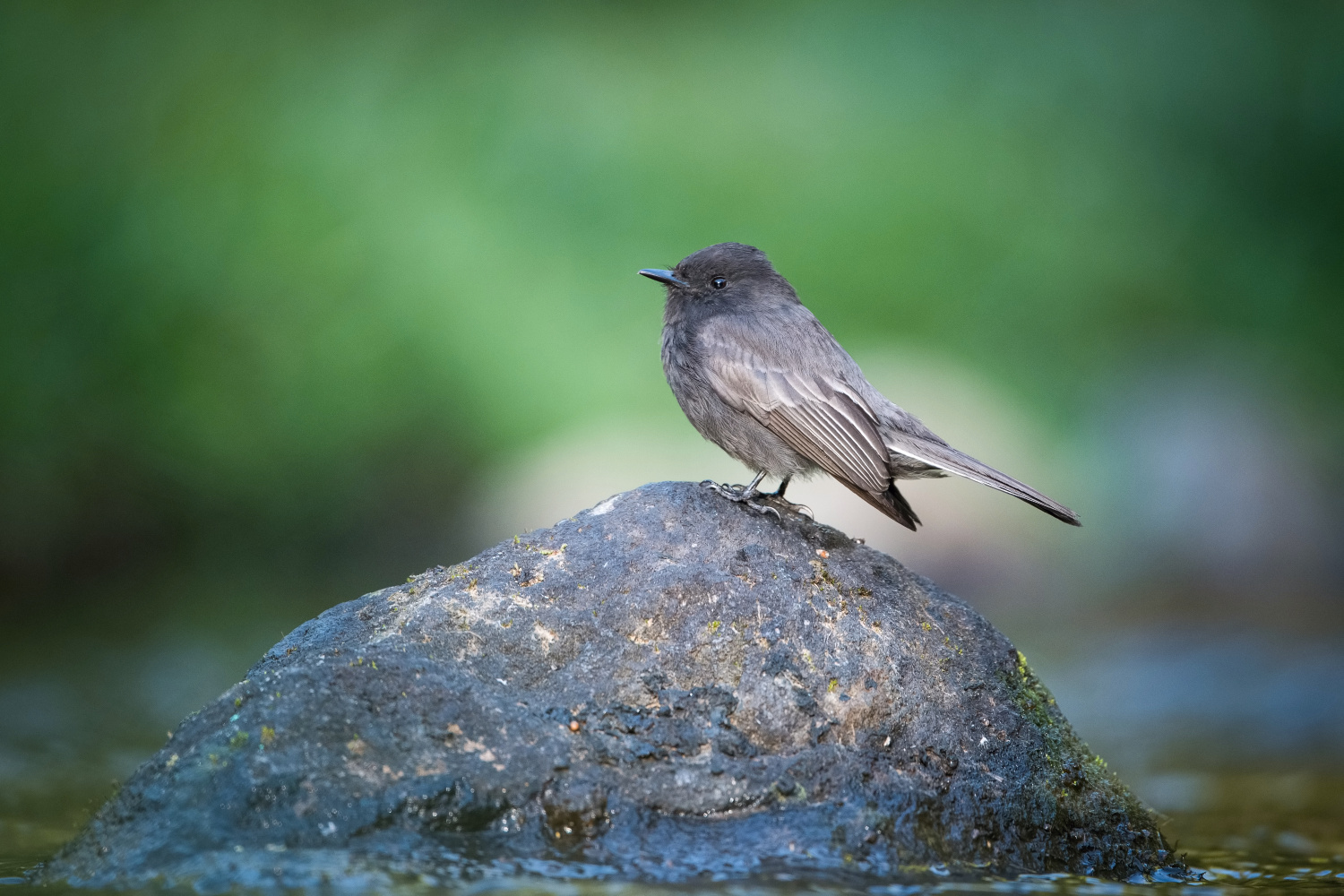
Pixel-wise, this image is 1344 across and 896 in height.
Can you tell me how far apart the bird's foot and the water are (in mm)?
1596

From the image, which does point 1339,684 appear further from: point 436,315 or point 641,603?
point 436,315

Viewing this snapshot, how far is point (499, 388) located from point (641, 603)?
10366mm

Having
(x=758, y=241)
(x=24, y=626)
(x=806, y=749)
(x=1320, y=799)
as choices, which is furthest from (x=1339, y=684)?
(x=24, y=626)

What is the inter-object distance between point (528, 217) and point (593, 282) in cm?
132

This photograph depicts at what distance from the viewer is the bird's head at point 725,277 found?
6.07 meters

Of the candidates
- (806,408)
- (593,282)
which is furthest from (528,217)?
(806,408)

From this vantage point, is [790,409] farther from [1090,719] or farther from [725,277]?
[1090,719]

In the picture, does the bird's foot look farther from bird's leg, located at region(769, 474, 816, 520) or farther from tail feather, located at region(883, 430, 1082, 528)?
tail feather, located at region(883, 430, 1082, 528)

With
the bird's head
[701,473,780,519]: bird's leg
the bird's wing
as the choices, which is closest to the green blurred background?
the bird's head

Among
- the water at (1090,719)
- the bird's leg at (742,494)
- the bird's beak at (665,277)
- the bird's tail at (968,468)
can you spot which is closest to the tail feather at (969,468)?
the bird's tail at (968,468)

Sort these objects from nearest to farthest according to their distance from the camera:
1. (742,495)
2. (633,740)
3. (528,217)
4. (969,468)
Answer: (633,740) → (742,495) → (969,468) → (528,217)

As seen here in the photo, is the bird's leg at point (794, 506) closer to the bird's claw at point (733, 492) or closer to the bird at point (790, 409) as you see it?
the bird at point (790, 409)

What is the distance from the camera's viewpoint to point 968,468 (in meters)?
5.35

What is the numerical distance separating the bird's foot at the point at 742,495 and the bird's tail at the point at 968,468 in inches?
20.4
